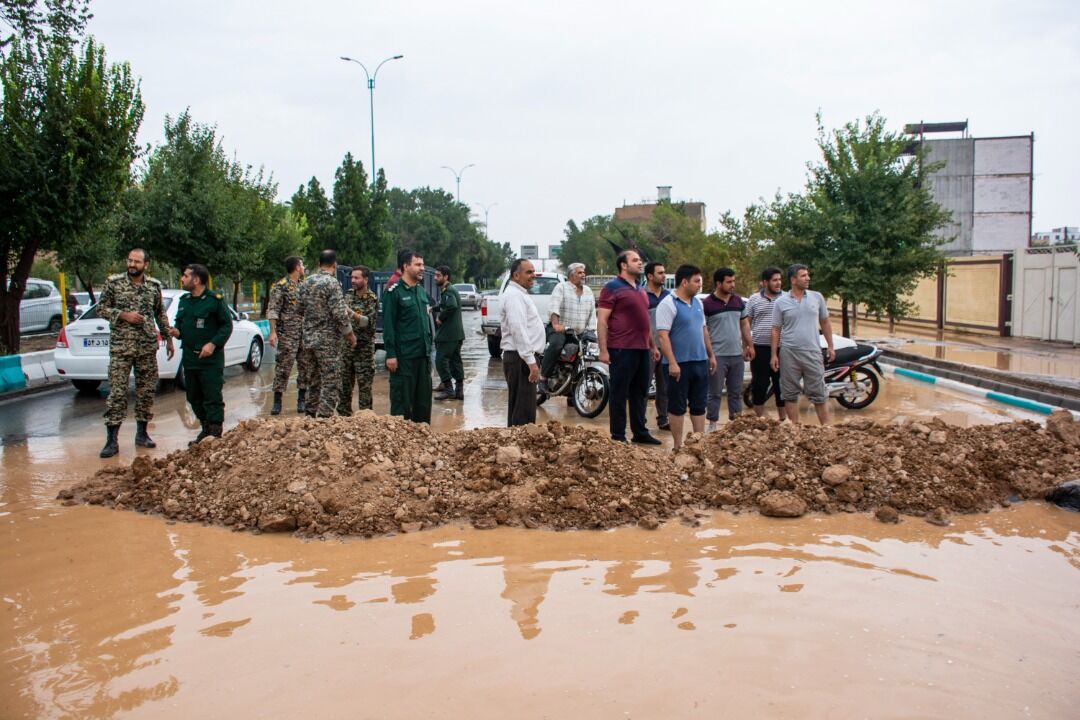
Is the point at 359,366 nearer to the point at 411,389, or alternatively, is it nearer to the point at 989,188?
the point at 411,389

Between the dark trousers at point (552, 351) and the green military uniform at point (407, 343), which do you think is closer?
the green military uniform at point (407, 343)

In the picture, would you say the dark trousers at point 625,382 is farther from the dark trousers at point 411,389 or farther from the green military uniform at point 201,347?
the green military uniform at point 201,347

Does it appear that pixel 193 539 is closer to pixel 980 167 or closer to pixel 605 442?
pixel 605 442

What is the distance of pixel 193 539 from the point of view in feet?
17.4

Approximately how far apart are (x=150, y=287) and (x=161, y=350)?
3.54 meters

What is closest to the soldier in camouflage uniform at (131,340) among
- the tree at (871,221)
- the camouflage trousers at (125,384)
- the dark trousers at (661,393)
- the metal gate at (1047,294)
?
the camouflage trousers at (125,384)

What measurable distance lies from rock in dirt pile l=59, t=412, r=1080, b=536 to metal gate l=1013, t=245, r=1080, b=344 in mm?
13764

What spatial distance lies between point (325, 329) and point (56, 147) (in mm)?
9260

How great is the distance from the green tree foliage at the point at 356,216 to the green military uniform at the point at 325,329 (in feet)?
103

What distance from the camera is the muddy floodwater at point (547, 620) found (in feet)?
10.9

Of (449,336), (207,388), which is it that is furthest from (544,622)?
(449,336)

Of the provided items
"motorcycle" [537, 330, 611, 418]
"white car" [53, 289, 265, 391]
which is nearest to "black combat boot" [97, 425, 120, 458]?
"white car" [53, 289, 265, 391]

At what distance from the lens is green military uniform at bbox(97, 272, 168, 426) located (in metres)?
7.87

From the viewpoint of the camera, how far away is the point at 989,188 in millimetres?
52375
